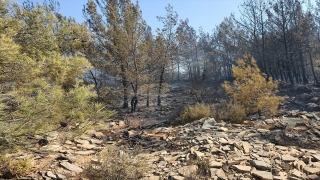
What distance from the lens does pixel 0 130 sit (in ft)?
9.03

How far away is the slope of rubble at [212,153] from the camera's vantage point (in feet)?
13.4

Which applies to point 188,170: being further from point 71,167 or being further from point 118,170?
point 71,167

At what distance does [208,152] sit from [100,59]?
1072 cm

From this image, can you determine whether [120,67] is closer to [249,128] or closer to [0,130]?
[249,128]

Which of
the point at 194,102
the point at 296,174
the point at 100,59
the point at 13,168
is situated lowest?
the point at 296,174

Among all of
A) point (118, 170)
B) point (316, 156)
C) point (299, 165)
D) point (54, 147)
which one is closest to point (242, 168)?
point (299, 165)

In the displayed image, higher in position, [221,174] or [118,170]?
[118,170]

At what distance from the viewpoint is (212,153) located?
502 centimetres

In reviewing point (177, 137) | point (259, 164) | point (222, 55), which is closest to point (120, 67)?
point (177, 137)

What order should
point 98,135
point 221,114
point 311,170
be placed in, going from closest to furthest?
point 311,170
point 98,135
point 221,114

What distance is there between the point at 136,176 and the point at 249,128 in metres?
4.91

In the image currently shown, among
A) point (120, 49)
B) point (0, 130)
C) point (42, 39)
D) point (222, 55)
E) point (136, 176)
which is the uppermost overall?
point (222, 55)

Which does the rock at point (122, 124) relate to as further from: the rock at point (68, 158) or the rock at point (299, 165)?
the rock at point (299, 165)

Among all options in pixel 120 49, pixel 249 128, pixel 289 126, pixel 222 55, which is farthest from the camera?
pixel 222 55
